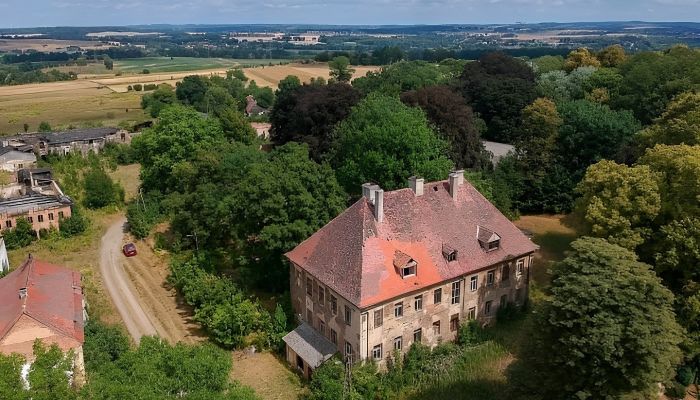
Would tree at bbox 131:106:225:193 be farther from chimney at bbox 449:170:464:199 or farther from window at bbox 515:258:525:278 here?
window at bbox 515:258:525:278

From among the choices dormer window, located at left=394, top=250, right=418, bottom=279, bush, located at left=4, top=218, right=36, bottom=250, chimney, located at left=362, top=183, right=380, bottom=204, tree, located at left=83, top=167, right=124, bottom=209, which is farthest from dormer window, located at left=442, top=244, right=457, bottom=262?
tree, located at left=83, top=167, right=124, bottom=209

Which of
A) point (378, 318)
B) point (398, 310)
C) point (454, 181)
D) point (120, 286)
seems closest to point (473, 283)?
point (398, 310)

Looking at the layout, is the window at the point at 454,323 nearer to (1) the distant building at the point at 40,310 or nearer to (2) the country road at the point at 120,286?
(2) the country road at the point at 120,286

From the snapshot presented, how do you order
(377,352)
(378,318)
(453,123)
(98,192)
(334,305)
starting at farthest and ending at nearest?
(98,192) → (453,123) → (334,305) → (377,352) → (378,318)

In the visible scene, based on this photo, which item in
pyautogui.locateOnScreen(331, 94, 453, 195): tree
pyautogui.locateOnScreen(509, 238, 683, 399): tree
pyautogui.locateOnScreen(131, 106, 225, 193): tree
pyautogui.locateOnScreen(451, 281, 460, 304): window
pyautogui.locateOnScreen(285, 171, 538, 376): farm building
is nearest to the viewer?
pyautogui.locateOnScreen(509, 238, 683, 399): tree

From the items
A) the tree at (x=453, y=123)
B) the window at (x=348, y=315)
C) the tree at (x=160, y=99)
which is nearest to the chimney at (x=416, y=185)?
the window at (x=348, y=315)

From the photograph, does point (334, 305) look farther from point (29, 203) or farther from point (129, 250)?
point (29, 203)

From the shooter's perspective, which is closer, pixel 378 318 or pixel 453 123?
pixel 378 318
